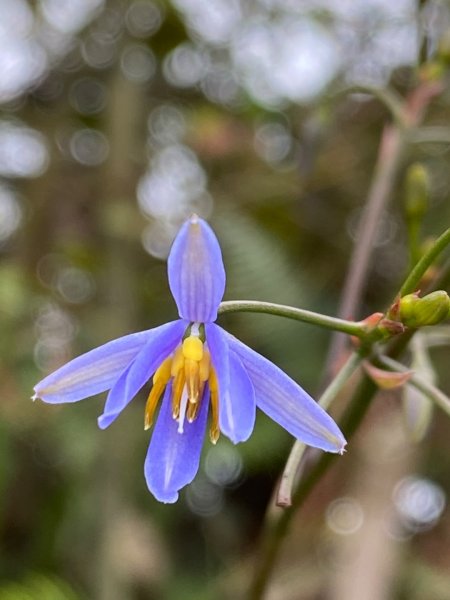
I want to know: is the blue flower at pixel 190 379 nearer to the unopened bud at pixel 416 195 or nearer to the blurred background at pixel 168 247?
the unopened bud at pixel 416 195

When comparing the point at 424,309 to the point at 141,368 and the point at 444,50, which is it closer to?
the point at 141,368

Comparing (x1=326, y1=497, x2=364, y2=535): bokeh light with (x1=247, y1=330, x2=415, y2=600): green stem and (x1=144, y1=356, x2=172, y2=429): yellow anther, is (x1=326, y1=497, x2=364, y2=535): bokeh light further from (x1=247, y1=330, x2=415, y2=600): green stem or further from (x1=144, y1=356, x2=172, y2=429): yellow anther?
(x1=144, y1=356, x2=172, y2=429): yellow anther

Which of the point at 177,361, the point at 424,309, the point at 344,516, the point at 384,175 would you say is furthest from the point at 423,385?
the point at 344,516

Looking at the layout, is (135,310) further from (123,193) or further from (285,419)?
(285,419)

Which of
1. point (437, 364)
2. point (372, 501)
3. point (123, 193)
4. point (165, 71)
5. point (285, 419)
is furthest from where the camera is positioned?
point (165, 71)

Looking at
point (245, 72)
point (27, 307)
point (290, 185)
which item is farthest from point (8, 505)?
point (245, 72)

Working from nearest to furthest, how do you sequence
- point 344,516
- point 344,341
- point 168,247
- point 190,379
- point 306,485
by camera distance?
point 190,379 → point 306,485 → point 344,341 → point 344,516 → point 168,247
